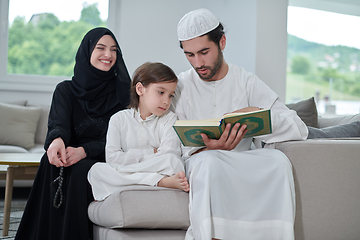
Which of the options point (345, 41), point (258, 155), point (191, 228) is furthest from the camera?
point (345, 41)

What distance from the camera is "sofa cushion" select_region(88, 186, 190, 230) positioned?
144 centimetres

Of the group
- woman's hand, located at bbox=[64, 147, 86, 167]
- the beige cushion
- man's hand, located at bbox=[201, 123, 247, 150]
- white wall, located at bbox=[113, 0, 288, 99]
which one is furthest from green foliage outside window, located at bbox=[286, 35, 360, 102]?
woman's hand, located at bbox=[64, 147, 86, 167]

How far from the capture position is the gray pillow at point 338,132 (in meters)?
1.96

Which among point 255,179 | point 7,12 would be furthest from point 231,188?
point 7,12

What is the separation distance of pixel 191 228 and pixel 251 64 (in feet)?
7.49

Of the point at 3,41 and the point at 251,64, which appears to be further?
the point at 3,41

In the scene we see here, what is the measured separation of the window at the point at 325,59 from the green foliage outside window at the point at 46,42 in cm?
319

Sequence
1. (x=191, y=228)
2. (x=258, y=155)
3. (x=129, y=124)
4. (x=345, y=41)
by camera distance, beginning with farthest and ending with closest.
A: (x=345, y=41) → (x=129, y=124) → (x=258, y=155) → (x=191, y=228)

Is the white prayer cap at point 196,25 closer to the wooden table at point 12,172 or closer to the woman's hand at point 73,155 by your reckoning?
the woman's hand at point 73,155

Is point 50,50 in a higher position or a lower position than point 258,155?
higher

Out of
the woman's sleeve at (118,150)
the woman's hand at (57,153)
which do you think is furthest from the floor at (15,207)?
the woman's sleeve at (118,150)

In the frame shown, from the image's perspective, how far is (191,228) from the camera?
4.77 feet

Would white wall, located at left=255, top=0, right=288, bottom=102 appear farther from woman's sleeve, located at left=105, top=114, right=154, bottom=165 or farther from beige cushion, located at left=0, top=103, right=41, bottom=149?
beige cushion, located at left=0, top=103, right=41, bottom=149

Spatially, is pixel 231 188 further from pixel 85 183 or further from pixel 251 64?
pixel 251 64
